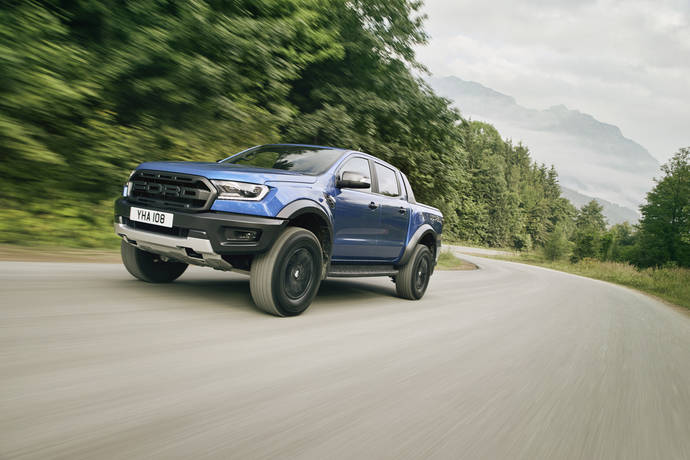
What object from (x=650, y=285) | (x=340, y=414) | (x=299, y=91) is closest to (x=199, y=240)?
(x=340, y=414)

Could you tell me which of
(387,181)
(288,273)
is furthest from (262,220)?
(387,181)

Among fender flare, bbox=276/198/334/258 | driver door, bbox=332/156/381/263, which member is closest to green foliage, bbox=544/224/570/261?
driver door, bbox=332/156/381/263

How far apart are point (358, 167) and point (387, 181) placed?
0.79 metres

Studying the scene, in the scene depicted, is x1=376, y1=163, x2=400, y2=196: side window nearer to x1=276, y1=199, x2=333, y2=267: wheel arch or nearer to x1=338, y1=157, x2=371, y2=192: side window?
x1=338, y1=157, x2=371, y2=192: side window

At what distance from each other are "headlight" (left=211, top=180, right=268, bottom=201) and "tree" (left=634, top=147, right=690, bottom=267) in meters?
55.0

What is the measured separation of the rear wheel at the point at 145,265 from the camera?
4.75m

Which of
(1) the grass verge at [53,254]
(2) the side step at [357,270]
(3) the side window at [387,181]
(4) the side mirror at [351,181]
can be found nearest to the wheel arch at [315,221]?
(2) the side step at [357,270]

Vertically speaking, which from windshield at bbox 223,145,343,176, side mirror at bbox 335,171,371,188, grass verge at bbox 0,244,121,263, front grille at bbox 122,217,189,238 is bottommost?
grass verge at bbox 0,244,121,263

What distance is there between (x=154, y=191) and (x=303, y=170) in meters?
1.45

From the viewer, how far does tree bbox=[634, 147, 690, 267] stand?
48709mm

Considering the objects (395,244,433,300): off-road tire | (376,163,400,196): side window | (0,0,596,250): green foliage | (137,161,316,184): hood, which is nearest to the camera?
(137,161,316,184): hood

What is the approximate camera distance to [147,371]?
2.47 meters

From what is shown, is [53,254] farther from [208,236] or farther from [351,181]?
[351,181]

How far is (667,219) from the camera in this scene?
166 feet
